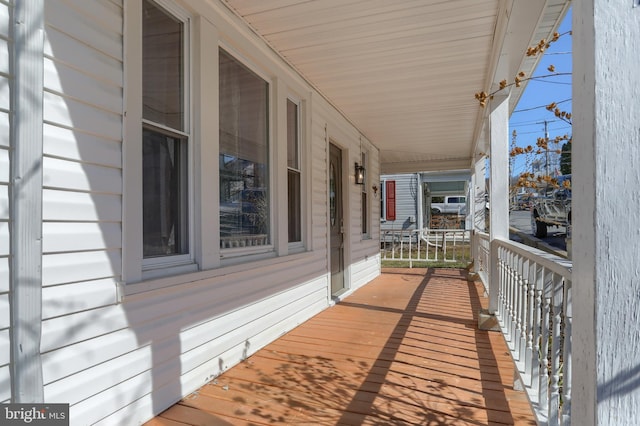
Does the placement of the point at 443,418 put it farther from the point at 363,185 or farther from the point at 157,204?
the point at 363,185

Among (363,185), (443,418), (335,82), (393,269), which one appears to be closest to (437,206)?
(393,269)

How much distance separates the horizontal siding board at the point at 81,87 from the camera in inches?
62.1

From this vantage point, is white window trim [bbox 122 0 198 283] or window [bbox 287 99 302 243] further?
window [bbox 287 99 302 243]

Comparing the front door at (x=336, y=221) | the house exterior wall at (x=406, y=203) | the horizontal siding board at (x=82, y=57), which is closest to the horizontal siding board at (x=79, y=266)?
the horizontal siding board at (x=82, y=57)

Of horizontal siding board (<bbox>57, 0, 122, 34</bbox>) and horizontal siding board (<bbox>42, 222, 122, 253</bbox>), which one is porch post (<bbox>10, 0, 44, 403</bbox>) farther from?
horizontal siding board (<bbox>57, 0, 122, 34</bbox>)

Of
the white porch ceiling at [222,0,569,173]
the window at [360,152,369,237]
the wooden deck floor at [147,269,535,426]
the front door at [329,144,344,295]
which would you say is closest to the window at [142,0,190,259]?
the white porch ceiling at [222,0,569,173]

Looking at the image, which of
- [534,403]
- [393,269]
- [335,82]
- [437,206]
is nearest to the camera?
[534,403]

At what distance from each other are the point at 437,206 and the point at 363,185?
559 inches

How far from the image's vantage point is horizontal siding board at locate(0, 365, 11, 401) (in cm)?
140

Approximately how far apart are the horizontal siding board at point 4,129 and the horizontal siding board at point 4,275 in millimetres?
436

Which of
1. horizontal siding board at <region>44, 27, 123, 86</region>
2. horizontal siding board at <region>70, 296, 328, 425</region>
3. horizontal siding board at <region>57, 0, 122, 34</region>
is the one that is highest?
horizontal siding board at <region>57, 0, 122, 34</region>

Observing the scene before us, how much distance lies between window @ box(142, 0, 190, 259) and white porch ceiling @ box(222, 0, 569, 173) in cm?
63

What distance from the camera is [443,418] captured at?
6.77 feet

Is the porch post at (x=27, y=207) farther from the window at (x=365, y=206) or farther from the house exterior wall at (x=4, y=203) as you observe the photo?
the window at (x=365, y=206)
